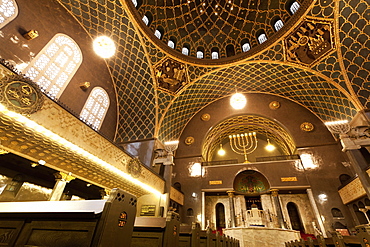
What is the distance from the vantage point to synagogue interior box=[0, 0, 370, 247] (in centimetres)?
714

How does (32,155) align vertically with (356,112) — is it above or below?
below

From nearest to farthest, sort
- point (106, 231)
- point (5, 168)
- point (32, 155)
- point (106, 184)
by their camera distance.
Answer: point (106, 231), point (32, 155), point (5, 168), point (106, 184)

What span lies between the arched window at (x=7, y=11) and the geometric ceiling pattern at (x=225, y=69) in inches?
101

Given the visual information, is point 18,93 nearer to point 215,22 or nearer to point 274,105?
point 215,22

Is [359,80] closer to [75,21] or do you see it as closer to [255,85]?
[255,85]

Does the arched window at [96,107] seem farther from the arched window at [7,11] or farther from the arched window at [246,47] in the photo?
the arched window at [246,47]

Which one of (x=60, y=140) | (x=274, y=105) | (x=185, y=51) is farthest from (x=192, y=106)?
(x=60, y=140)

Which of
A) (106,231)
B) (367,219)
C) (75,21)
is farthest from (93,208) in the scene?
(367,219)

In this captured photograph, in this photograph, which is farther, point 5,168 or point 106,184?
point 106,184

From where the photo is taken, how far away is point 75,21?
10.4 metres

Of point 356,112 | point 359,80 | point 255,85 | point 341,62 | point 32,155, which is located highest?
point 255,85

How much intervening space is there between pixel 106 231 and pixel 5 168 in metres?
8.75

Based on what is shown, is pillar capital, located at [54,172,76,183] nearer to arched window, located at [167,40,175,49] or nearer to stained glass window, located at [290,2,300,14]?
arched window, located at [167,40,175,49]

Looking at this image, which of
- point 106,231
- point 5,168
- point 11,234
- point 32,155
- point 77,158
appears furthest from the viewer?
point 5,168
